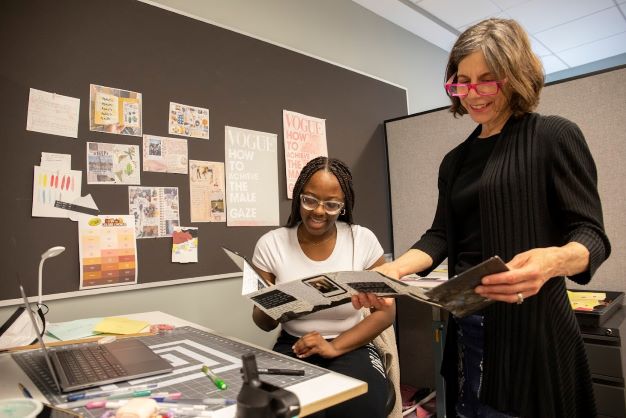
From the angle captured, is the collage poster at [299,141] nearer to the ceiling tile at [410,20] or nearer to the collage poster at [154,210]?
the collage poster at [154,210]

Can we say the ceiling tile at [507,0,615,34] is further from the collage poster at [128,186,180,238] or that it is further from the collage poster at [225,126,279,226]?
the collage poster at [128,186,180,238]

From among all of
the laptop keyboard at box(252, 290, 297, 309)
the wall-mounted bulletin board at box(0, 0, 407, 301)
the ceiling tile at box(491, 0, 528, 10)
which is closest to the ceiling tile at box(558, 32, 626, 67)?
the ceiling tile at box(491, 0, 528, 10)

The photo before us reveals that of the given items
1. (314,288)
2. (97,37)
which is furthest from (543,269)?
(97,37)

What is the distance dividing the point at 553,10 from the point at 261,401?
376 centimetres

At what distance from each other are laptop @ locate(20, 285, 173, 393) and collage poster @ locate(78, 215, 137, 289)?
60 centimetres

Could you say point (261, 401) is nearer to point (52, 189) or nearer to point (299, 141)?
point (52, 189)

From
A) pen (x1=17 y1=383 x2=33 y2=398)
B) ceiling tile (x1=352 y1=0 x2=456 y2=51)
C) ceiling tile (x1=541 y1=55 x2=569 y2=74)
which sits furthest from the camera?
ceiling tile (x1=541 y1=55 x2=569 y2=74)

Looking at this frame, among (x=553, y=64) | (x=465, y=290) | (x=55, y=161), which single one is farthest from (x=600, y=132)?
(x=553, y=64)

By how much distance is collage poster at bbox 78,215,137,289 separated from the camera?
1.62 meters

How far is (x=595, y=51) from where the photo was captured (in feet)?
14.0

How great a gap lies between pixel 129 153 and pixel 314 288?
43.5 inches

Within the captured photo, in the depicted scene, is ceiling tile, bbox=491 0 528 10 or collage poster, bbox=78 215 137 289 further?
ceiling tile, bbox=491 0 528 10

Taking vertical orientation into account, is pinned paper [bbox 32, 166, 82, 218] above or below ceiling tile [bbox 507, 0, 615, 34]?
below

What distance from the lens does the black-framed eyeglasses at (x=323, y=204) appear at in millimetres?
1530
